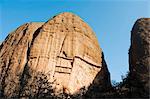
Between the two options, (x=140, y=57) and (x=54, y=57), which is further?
(x=54, y=57)

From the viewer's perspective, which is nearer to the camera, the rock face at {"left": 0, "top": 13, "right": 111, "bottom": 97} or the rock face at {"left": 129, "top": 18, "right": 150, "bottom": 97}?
the rock face at {"left": 129, "top": 18, "right": 150, "bottom": 97}

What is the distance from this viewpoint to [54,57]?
31.4 meters

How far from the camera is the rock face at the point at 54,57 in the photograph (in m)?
30.2

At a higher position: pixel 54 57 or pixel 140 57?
pixel 54 57

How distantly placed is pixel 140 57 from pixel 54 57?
8137 millimetres

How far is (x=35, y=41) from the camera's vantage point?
3244cm

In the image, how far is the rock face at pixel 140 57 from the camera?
978 inches

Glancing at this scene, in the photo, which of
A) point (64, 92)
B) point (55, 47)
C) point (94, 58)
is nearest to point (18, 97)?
point (64, 92)

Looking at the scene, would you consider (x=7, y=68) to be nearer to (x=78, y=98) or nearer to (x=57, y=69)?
(x=57, y=69)

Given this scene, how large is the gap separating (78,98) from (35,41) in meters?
7.00

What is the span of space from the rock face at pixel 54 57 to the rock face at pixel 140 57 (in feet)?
17.2

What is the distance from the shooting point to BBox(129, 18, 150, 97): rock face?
81.5 feet

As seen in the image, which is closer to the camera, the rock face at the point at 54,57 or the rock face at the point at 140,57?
the rock face at the point at 140,57

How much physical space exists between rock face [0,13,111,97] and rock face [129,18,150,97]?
17.2ft
